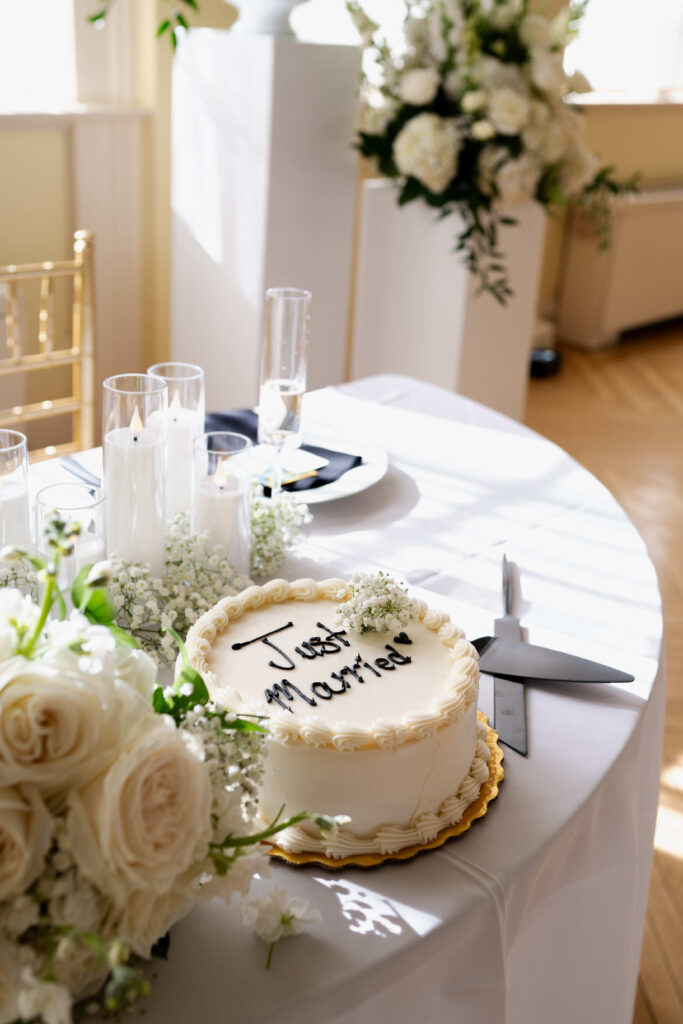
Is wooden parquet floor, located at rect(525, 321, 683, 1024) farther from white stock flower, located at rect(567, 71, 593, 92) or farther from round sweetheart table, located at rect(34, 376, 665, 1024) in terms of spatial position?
white stock flower, located at rect(567, 71, 593, 92)

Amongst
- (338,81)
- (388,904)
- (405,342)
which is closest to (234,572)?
(388,904)

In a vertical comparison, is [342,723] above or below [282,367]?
below

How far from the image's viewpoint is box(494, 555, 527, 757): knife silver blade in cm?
98

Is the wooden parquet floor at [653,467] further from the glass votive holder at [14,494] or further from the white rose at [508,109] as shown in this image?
the white rose at [508,109]

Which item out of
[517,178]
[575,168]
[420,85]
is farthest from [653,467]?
[420,85]

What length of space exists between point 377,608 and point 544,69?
2.00 meters

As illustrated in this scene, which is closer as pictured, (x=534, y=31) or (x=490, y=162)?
(x=534, y=31)

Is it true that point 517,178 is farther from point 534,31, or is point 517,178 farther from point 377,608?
point 377,608

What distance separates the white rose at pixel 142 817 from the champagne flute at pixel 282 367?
33.6 inches

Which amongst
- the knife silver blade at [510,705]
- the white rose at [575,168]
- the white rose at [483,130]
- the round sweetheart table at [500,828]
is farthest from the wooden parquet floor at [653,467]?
the white rose at [483,130]

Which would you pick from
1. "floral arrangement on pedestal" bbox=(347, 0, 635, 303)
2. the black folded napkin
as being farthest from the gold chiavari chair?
"floral arrangement on pedestal" bbox=(347, 0, 635, 303)

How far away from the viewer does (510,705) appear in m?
1.04

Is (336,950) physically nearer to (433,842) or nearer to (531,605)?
(433,842)

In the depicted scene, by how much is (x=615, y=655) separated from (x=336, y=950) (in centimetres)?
54
